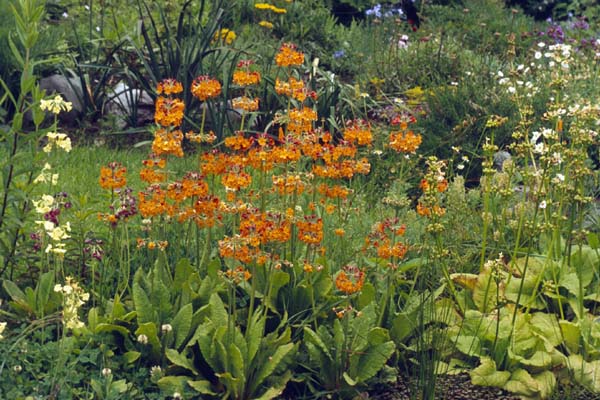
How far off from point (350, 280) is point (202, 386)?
655 mm

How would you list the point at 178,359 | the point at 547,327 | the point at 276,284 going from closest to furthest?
the point at 178,359 < the point at 276,284 < the point at 547,327

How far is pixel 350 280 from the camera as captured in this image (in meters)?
3.15

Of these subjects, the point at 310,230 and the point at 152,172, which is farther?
the point at 152,172

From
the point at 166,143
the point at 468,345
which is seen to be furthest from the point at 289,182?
the point at 468,345

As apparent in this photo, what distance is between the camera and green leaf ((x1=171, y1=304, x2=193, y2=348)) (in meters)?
3.31

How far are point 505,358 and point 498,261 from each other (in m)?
0.46

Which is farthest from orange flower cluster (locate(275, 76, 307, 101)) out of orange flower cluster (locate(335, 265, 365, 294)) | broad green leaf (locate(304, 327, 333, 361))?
broad green leaf (locate(304, 327, 333, 361))

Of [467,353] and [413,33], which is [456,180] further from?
[413,33]

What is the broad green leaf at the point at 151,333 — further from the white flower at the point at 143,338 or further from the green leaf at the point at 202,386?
the green leaf at the point at 202,386

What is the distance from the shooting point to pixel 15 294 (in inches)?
138

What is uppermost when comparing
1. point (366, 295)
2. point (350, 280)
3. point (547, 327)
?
point (350, 280)

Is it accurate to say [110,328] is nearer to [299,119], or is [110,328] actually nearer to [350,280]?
[350,280]

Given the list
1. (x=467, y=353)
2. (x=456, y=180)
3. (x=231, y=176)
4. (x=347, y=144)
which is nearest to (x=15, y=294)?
(x=231, y=176)

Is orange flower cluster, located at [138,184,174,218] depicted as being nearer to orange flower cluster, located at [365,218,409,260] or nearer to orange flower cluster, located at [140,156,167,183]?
orange flower cluster, located at [140,156,167,183]
